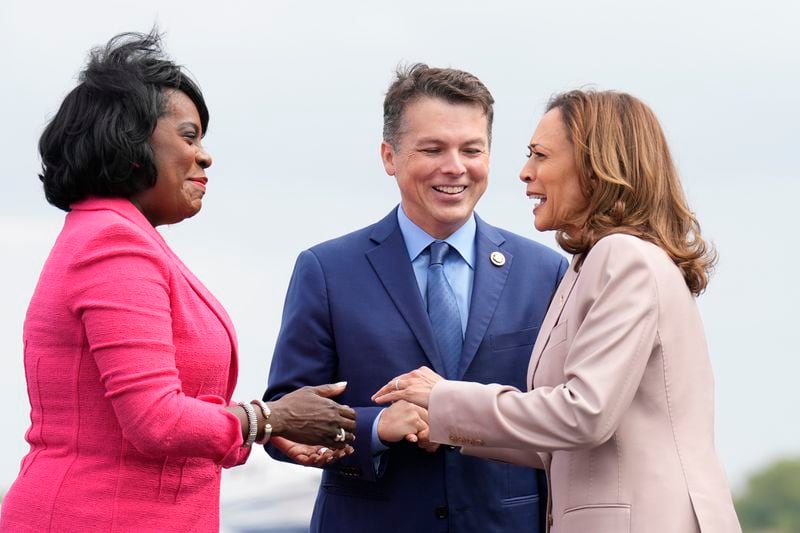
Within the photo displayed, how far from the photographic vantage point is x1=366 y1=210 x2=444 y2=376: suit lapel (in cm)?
388

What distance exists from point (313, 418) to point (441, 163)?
1169 millimetres

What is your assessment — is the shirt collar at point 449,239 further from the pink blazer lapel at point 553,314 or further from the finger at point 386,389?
the pink blazer lapel at point 553,314

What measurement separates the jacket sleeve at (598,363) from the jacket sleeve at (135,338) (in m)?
0.81

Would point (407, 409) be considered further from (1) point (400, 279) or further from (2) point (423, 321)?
(1) point (400, 279)

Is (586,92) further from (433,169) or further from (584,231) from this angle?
(433,169)

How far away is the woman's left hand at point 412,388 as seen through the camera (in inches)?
135

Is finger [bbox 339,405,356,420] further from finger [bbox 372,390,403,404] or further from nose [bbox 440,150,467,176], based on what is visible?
nose [bbox 440,150,467,176]

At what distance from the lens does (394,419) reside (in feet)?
12.0

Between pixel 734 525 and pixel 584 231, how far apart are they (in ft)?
2.81

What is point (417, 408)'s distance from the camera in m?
3.66

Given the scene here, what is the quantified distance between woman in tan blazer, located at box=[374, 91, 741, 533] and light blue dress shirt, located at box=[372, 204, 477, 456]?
2.37ft

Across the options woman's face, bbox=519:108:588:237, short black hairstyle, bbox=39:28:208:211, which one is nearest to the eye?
woman's face, bbox=519:108:588:237

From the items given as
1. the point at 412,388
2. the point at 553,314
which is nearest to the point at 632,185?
the point at 553,314

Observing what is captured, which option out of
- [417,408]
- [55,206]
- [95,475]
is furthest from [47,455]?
[417,408]
